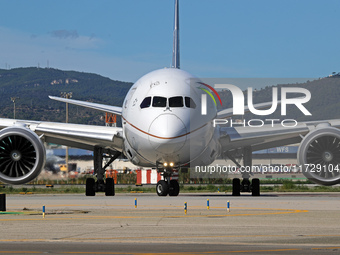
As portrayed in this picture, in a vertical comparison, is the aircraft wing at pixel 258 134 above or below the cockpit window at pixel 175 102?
below

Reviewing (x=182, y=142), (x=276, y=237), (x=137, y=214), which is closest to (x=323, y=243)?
Result: (x=276, y=237)

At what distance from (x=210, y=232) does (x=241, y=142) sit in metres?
16.1

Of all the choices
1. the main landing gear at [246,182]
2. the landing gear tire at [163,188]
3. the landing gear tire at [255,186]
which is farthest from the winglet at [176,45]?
the landing gear tire at [163,188]

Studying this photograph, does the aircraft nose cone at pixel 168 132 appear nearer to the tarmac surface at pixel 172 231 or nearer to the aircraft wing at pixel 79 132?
the tarmac surface at pixel 172 231

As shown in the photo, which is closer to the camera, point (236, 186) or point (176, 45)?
point (236, 186)

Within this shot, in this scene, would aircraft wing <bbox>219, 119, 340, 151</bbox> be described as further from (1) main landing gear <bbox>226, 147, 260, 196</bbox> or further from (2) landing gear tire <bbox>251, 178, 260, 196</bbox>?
(2) landing gear tire <bbox>251, 178, 260, 196</bbox>

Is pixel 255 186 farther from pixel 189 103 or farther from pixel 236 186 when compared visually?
pixel 189 103

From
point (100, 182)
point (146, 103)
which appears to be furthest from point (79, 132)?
point (146, 103)

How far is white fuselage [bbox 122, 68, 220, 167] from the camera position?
84.2 feet

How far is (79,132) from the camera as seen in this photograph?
99.4 ft

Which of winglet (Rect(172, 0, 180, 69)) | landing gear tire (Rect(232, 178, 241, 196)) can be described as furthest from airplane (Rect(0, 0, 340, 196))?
winglet (Rect(172, 0, 180, 69))

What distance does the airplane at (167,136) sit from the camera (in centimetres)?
2603

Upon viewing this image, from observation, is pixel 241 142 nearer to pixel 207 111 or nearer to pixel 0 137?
pixel 207 111

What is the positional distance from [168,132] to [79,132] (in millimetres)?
6257
